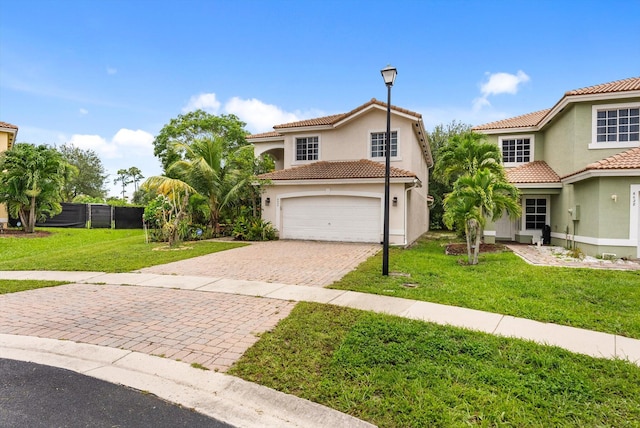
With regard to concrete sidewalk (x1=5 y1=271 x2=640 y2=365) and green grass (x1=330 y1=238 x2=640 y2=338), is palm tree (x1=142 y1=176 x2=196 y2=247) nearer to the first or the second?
concrete sidewalk (x1=5 y1=271 x2=640 y2=365)

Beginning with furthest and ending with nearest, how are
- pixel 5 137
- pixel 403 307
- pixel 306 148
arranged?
pixel 5 137 < pixel 306 148 < pixel 403 307

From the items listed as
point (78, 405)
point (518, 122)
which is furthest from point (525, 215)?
point (78, 405)

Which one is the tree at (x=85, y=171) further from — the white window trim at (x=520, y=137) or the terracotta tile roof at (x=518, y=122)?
the white window trim at (x=520, y=137)

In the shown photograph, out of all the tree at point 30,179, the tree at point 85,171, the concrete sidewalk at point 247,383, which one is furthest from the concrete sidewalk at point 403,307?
the tree at point 85,171

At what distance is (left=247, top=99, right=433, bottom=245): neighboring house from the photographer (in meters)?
16.3

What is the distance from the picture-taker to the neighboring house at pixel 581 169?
12070mm

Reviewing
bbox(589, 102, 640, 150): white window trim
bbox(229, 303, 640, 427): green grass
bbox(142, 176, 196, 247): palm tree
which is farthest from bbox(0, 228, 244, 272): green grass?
bbox(589, 102, 640, 150): white window trim

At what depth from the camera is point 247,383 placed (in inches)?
147

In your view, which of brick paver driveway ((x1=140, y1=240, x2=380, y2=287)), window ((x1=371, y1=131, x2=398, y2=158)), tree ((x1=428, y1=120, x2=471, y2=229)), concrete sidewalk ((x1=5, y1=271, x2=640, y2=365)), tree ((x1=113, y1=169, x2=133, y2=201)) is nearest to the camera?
concrete sidewalk ((x1=5, y1=271, x2=640, y2=365))

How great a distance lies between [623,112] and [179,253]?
58.6 ft

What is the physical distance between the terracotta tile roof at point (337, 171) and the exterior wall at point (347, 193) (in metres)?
0.45

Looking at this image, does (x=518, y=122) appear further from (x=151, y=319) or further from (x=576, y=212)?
(x=151, y=319)

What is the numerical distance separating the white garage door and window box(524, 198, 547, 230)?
7564 mm

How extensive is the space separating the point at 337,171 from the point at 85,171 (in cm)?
4250
